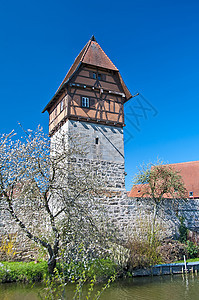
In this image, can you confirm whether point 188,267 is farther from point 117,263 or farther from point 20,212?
point 20,212

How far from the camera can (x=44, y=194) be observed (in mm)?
6984

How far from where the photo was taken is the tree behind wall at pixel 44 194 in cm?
678

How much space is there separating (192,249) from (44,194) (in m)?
7.66

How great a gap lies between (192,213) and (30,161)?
950 centimetres

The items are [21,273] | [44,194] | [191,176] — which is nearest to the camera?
[44,194]

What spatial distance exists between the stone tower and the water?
188 inches

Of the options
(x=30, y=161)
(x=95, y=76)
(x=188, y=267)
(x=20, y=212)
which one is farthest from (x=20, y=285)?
(x=95, y=76)

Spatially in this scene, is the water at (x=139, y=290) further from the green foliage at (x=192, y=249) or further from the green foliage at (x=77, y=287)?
the green foliage at (x=192, y=249)

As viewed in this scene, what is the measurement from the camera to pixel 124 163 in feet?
42.4

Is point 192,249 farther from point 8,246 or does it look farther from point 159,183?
point 8,246

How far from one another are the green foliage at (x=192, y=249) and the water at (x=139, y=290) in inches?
109

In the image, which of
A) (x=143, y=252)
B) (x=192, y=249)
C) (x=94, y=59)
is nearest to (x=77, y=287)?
(x=143, y=252)

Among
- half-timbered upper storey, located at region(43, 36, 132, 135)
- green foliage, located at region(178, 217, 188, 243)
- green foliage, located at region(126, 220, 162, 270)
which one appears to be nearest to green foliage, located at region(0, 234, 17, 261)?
green foliage, located at region(126, 220, 162, 270)

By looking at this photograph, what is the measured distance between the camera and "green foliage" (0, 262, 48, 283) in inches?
307
